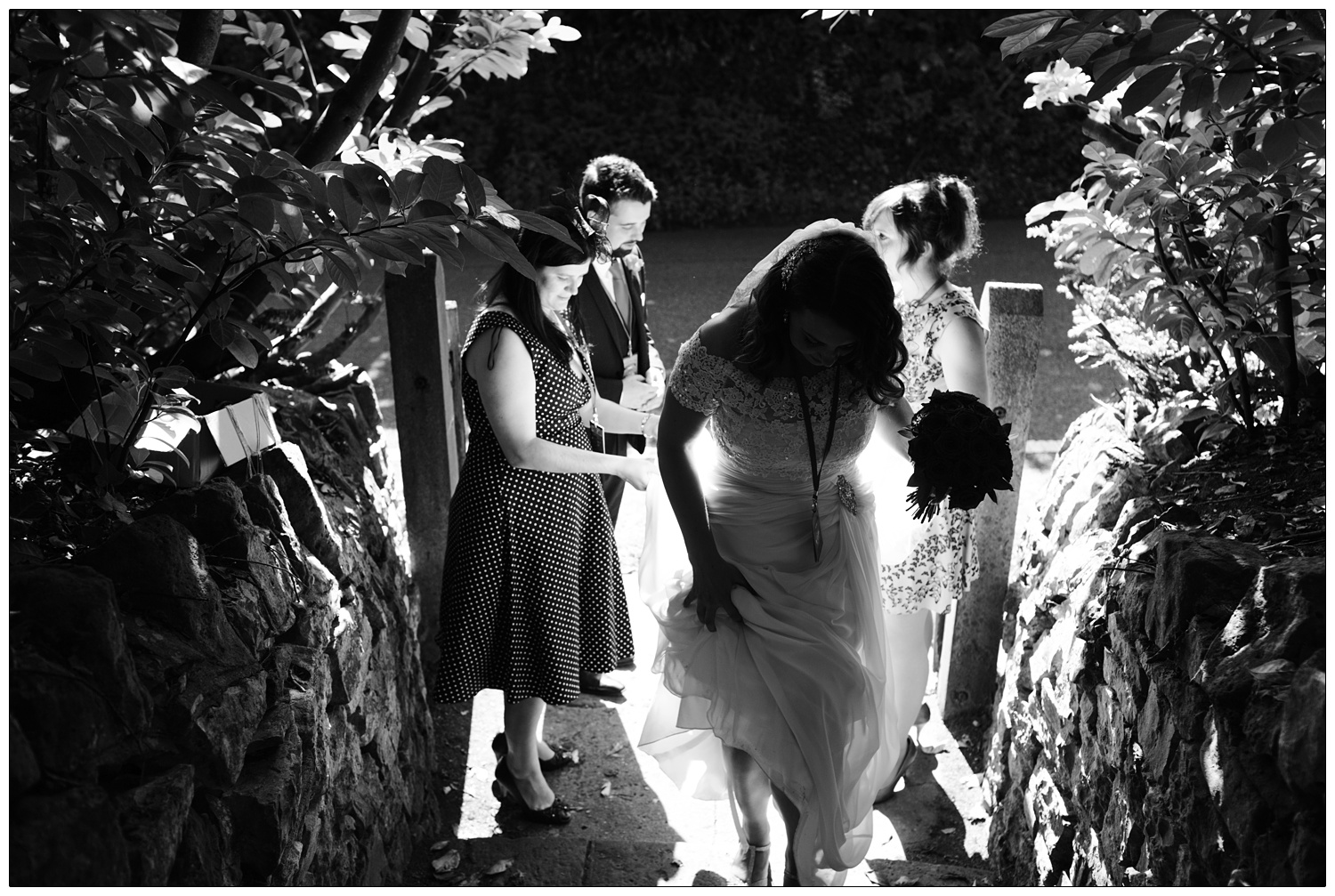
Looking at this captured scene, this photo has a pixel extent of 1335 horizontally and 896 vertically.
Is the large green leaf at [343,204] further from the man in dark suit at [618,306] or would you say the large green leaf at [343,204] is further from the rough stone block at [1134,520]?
the man in dark suit at [618,306]

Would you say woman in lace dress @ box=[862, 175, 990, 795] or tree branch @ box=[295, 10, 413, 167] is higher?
tree branch @ box=[295, 10, 413, 167]

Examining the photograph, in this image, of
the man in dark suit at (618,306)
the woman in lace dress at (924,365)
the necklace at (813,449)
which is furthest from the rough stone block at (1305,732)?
the man in dark suit at (618,306)

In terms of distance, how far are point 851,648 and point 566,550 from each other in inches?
40.6

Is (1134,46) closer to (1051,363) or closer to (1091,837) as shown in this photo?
(1091,837)

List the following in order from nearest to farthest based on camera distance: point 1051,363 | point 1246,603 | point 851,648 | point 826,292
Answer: point 1246,603
point 826,292
point 851,648
point 1051,363

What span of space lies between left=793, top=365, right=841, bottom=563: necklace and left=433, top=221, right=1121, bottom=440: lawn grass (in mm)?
4885

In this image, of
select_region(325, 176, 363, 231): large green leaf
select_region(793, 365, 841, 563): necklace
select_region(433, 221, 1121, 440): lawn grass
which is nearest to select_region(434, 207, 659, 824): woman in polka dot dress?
select_region(793, 365, 841, 563): necklace

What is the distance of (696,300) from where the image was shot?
9859mm

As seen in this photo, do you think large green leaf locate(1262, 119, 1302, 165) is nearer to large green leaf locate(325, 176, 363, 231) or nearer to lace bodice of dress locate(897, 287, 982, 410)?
lace bodice of dress locate(897, 287, 982, 410)

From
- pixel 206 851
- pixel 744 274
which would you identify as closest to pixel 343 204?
pixel 206 851

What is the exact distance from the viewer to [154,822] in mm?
1782

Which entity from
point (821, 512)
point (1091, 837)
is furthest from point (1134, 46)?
point (1091, 837)

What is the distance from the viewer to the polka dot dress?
340cm

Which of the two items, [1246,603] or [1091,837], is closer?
[1246,603]
